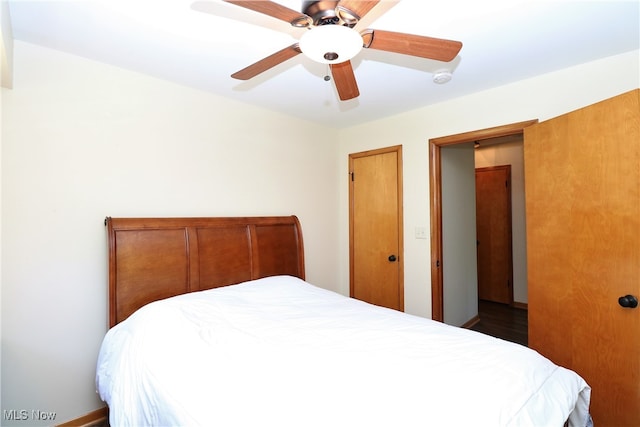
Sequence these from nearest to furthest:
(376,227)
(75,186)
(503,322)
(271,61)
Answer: (271,61) < (75,186) < (376,227) < (503,322)

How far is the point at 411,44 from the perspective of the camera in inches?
54.4

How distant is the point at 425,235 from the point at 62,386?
2.93 metres

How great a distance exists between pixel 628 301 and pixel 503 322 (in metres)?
2.44

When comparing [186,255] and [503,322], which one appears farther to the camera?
[503,322]

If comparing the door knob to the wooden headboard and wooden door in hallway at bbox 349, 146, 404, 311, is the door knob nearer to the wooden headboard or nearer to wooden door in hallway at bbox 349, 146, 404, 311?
wooden door in hallway at bbox 349, 146, 404, 311

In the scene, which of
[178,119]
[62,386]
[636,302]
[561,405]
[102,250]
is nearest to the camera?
[561,405]

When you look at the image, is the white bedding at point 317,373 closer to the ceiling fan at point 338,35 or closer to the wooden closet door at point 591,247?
the wooden closet door at point 591,247

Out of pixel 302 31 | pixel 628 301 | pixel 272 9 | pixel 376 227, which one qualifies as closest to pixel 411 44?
pixel 302 31

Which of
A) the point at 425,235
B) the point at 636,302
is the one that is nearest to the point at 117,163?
the point at 425,235

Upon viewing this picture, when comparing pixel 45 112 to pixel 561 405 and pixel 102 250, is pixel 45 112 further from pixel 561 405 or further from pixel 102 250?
pixel 561 405

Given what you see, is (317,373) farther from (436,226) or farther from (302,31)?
(436,226)

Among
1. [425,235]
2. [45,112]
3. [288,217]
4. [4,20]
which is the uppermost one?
[4,20]

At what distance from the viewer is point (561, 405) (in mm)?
1168
